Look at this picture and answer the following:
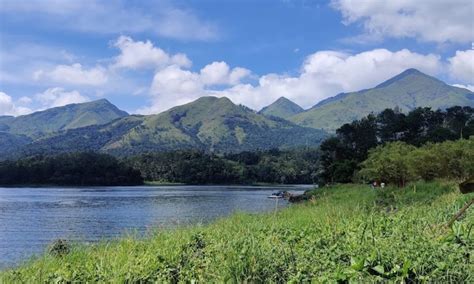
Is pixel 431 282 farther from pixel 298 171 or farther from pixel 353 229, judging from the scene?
pixel 298 171

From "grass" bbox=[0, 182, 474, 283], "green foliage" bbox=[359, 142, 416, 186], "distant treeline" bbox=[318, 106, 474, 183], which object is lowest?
"grass" bbox=[0, 182, 474, 283]

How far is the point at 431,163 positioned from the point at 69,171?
12294cm

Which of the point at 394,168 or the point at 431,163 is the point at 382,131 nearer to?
the point at 394,168

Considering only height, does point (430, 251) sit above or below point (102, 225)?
above

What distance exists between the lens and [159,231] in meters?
12.5

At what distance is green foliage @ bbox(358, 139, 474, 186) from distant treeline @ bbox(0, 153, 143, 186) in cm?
10989

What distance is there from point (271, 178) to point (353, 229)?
181 meters

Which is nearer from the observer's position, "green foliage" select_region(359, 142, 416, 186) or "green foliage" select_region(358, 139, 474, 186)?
"green foliage" select_region(358, 139, 474, 186)

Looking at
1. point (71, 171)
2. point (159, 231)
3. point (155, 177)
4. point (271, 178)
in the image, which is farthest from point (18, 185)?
point (159, 231)

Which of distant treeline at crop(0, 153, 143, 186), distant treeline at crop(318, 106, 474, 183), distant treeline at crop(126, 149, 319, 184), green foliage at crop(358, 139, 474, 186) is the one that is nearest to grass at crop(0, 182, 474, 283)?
green foliage at crop(358, 139, 474, 186)

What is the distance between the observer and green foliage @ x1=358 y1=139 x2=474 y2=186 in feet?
160

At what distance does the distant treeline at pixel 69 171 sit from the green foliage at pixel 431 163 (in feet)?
361

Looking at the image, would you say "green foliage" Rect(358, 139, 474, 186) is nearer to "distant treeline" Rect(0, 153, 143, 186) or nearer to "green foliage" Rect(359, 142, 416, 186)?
"green foliage" Rect(359, 142, 416, 186)

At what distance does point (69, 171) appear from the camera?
152625 mm
